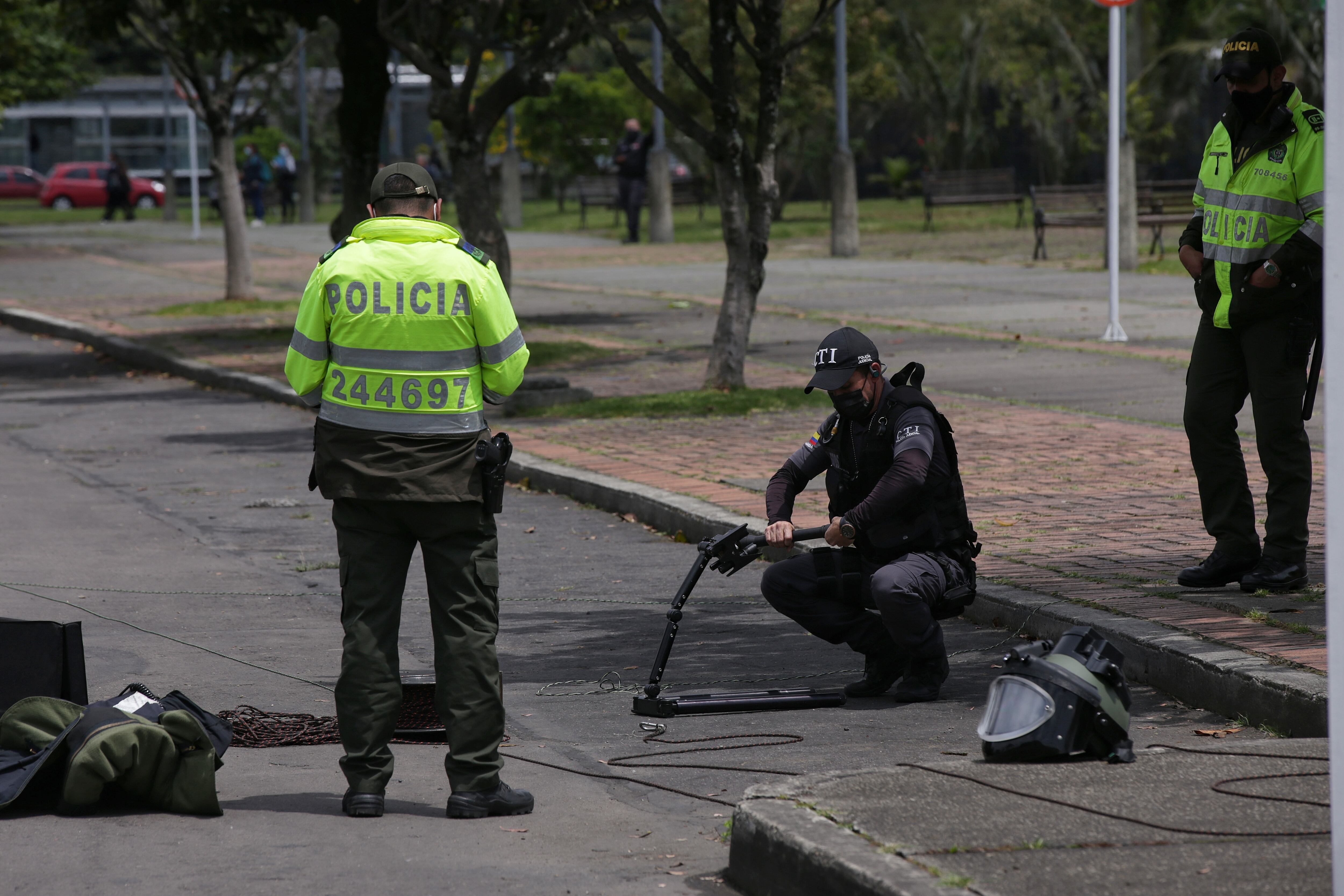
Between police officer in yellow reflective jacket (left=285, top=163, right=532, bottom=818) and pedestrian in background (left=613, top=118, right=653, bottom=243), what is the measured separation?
1029 inches

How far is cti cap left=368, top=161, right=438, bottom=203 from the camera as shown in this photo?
16.2 feet

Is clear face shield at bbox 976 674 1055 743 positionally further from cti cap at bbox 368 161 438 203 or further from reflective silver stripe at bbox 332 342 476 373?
cti cap at bbox 368 161 438 203

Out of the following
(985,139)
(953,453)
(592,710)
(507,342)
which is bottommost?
(592,710)

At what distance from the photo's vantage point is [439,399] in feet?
16.1

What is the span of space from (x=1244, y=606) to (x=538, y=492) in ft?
16.5

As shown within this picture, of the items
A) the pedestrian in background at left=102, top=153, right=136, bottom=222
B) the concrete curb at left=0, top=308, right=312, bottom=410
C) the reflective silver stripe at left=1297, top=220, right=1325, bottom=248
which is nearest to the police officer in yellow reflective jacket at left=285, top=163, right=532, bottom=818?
the reflective silver stripe at left=1297, top=220, right=1325, bottom=248

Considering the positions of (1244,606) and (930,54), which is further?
(930,54)

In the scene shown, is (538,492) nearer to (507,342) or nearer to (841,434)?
(841,434)

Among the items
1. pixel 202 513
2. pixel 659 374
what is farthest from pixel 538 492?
pixel 659 374

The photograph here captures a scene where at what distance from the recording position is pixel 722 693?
237 inches

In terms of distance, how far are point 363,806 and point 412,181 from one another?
5.70 ft

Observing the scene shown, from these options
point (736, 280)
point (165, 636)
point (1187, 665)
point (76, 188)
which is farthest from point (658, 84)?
point (76, 188)

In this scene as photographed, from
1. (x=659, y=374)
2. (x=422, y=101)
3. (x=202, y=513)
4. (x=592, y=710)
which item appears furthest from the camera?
(x=422, y=101)

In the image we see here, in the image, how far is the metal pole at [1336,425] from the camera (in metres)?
3.32
